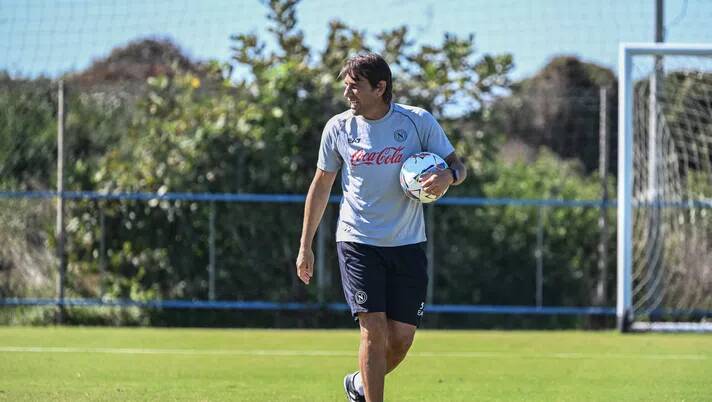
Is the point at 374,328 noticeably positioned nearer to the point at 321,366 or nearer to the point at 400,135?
the point at 400,135

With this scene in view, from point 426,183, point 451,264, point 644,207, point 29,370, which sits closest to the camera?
point 426,183

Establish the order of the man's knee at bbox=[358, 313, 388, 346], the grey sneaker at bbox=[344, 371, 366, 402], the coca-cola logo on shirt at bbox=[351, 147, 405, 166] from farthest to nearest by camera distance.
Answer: the grey sneaker at bbox=[344, 371, 366, 402]
the coca-cola logo on shirt at bbox=[351, 147, 405, 166]
the man's knee at bbox=[358, 313, 388, 346]

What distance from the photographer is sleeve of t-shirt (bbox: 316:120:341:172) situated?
6.99 m

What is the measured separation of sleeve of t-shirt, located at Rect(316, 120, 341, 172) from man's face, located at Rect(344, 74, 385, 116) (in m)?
0.21

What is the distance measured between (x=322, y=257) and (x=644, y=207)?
3956mm

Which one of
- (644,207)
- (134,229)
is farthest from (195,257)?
(644,207)

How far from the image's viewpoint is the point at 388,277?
693cm

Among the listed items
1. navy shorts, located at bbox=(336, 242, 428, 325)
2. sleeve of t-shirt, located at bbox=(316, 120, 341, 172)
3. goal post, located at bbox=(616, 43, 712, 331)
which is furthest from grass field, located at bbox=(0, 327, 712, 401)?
sleeve of t-shirt, located at bbox=(316, 120, 341, 172)

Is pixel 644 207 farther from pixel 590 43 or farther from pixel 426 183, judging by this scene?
pixel 426 183

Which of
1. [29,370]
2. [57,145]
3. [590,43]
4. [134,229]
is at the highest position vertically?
[590,43]

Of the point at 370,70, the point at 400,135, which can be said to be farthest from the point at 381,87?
the point at 400,135

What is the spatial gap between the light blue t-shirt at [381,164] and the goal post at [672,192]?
8077 millimetres

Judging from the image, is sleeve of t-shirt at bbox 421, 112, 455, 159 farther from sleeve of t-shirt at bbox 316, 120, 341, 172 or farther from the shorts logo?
the shorts logo

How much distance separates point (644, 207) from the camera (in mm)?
14836
